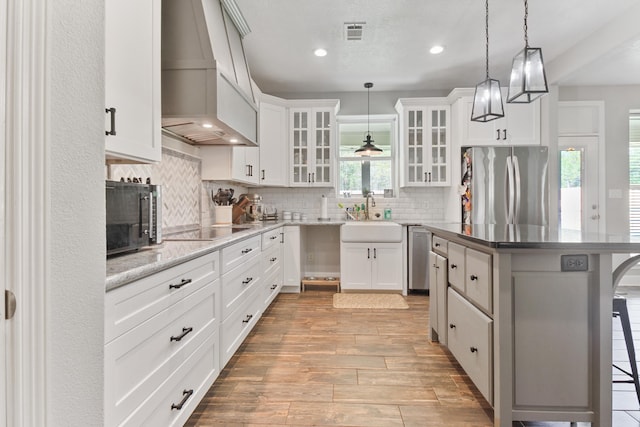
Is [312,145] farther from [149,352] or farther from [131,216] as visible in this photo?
[149,352]

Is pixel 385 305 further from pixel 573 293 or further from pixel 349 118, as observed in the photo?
pixel 349 118

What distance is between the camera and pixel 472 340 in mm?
1837

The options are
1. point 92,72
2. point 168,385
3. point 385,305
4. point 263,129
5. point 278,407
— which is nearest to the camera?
point 92,72

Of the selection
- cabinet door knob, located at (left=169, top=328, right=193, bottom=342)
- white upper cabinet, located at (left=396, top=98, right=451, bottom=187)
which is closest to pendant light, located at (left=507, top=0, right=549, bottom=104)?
cabinet door knob, located at (left=169, top=328, right=193, bottom=342)

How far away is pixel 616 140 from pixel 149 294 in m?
5.71

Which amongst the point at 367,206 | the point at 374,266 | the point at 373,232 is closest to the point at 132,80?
the point at 373,232

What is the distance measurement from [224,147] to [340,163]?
7.14ft

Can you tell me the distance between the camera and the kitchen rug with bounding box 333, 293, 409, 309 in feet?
12.1

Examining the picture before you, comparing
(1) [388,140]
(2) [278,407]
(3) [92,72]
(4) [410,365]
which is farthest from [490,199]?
(3) [92,72]

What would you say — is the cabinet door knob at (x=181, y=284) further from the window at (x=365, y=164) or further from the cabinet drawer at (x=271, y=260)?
the window at (x=365, y=164)

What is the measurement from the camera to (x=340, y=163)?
201 inches

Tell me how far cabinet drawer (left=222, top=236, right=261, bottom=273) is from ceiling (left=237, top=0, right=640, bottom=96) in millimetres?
2001

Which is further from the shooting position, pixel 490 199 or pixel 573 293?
pixel 490 199

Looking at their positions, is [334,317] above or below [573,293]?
below
